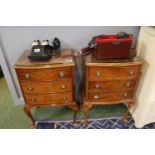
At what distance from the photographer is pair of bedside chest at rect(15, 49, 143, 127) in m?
1.16

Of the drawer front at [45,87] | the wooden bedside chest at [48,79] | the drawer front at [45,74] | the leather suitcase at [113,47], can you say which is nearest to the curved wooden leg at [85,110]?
the wooden bedside chest at [48,79]

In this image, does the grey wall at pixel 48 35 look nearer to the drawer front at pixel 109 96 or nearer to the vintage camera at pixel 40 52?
the vintage camera at pixel 40 52

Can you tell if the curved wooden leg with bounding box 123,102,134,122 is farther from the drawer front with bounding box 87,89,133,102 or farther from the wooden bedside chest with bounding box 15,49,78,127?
the wooden bedside chest with bounding box 15,49,78,127

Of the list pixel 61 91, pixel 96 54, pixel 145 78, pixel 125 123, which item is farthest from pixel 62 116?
pixel 145 78

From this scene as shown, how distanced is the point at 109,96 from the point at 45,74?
65cm

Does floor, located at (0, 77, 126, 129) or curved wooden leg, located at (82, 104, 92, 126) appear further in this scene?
floor, located at (0, 77, 126, 129)

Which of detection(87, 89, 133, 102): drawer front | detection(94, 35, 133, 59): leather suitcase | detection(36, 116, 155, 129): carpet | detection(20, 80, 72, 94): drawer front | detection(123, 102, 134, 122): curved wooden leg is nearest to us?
detection(94, 35, 133, 59): leather suitcase

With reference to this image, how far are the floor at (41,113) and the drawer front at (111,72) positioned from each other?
70 cm

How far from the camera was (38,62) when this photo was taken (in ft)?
3.84

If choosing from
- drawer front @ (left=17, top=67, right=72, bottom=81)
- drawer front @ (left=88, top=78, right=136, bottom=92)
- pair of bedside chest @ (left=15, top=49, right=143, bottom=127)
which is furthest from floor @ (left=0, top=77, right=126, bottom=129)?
drawer front @ (left=17, top=67, right=72, bottom=81)

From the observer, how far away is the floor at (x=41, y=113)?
5.39 feet

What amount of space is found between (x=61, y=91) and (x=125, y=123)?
88 centimetres

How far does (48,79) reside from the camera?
3.96ft
